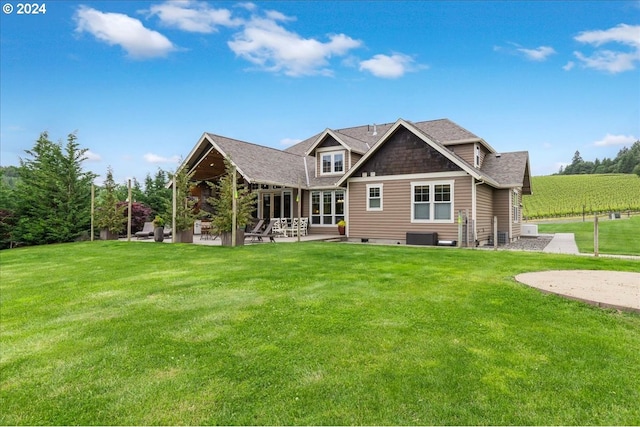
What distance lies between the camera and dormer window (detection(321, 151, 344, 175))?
20.8m

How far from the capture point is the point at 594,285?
650 centimetres

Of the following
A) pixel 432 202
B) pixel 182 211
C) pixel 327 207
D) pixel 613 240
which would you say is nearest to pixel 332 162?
pixel 327 207

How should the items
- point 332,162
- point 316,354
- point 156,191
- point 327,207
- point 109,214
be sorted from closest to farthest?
point 316,354 → point 109,214 → point 327,207 → point 332,162 → point 156,191

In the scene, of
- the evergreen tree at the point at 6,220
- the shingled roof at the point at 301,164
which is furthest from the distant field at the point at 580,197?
the evergreen tree at the point at 6,220

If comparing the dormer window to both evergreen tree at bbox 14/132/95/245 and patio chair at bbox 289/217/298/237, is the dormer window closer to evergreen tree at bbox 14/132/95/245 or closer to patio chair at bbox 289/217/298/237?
patio chair at bbox 289/217/298/237

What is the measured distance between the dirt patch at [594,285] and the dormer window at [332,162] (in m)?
13.9

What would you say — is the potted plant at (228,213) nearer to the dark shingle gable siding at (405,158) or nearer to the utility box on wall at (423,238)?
the dark shingle gable siding at (405,158)

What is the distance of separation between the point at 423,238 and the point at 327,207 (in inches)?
247

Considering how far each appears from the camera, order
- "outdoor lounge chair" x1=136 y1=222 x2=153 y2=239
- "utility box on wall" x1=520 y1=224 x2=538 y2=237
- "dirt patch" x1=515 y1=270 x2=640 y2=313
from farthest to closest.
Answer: "utility box on wall" x1=520 y1=224 x2=538 y2=237, "outdoor lounge chair" x1=136 y1=222 x2=153 y2=239, "dirt patch" x1=515 y1=270 x2=640 y2=313

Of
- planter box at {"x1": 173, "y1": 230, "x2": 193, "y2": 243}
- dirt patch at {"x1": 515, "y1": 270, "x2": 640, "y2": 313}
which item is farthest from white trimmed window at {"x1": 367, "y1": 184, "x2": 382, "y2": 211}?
dirt patch at {"x1": 515, "y1": 270, "x2": 640, "y2": 313}

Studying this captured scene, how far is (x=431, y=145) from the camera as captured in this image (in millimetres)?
16062

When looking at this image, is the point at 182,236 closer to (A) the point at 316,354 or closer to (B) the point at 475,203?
(B) the point at 475,203

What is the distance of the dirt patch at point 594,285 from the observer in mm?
5332

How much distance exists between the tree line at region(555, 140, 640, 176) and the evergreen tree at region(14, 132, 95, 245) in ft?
309
